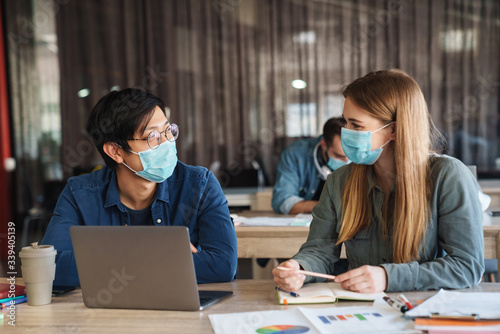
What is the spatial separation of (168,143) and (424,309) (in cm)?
106

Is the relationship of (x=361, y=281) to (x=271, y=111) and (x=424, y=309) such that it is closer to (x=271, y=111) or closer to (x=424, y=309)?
(x=424, y=309)

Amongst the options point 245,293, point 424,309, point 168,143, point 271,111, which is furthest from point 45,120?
point 424,309

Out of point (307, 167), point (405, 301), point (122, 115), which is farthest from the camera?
point (307, 167)

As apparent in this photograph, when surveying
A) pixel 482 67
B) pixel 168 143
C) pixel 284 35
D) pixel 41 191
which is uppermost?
pixel 284 35

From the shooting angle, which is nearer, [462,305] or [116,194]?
[462,305]

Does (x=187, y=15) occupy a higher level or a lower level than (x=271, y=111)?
higher

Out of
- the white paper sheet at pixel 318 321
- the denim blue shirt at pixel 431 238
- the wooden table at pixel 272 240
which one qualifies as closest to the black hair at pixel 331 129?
the wooden table at pixel 272 240

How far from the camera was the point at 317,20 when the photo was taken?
5.45m

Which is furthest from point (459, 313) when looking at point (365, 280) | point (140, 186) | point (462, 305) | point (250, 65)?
point (250, 65)

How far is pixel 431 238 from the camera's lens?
167 cm

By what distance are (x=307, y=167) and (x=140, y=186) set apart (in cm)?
181

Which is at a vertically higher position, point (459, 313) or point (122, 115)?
point (122, 115)

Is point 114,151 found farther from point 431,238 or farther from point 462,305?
point 462,305

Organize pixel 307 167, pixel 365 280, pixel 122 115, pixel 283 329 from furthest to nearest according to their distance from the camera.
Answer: pixel 307 167 → pixel 122 115 → pixel 365 280 → pixel 283 329
